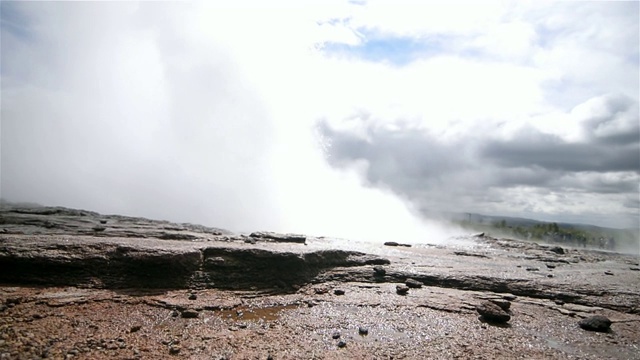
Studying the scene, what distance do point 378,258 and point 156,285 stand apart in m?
6.69

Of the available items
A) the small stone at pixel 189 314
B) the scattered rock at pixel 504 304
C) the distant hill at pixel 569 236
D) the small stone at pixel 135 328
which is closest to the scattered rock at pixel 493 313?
the scattered rock at pixel 504 304

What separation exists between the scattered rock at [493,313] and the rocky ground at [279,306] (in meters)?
0.03

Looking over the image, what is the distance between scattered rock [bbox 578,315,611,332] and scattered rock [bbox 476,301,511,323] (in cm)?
155

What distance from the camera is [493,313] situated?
8.02 metres

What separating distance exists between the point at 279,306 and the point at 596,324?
22.0ft

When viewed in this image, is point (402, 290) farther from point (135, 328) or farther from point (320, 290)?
point (135, 328)

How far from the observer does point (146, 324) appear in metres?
6.96

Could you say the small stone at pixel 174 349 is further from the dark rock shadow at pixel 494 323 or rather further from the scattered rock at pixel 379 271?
the scattered rock at pixel 379 271

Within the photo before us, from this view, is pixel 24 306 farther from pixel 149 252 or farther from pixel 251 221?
pixel 251 221

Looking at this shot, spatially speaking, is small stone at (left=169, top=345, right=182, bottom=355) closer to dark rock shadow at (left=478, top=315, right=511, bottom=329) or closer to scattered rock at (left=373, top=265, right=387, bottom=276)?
dark rock shadow at (left=478, top=315, right=511, bottom=329)

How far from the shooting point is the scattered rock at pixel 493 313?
802 cm

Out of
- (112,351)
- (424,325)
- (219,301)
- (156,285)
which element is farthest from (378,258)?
(112,351)

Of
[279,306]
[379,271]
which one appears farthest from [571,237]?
[279,306]

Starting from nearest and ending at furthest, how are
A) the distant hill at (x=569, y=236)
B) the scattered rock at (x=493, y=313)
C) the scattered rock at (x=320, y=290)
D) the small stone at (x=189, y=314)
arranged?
1. the small stone at (x=189, y=314)
2. the scattered rock at (x=493, y=313)
3. the scattered rock at (x=320, y=290)
4. the distant hill at (x=569, y=236)
